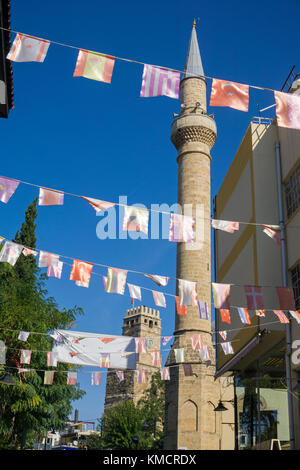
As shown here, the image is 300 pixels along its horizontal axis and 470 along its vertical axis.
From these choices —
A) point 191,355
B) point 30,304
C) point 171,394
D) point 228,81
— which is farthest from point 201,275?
point 228,81

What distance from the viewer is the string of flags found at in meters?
9.46

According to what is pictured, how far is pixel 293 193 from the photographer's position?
1480 cm

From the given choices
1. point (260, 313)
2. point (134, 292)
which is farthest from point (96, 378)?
point (260, 313)

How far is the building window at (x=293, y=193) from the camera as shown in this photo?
47.6 ft

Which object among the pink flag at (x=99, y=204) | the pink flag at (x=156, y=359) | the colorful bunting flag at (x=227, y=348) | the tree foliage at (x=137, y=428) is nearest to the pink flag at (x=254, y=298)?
the colorful bunting flag at (x=227, y=348)

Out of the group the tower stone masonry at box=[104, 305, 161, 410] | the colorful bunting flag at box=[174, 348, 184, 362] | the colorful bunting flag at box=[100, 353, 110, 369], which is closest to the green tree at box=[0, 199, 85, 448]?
the colorful bunting flag at box=[100, 353, 110, 369]

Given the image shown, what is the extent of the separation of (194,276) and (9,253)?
17.2 m

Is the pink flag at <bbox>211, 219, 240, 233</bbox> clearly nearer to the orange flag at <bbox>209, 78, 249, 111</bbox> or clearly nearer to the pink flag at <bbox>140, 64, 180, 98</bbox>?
the orange flag at <bbox>209, 78, 249, 111</bbox>

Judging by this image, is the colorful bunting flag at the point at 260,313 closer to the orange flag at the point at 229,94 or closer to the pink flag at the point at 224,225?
the pink flag at the point at 224,225

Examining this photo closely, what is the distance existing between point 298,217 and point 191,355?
52.9ft

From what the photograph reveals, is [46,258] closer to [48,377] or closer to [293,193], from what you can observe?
[293,193]

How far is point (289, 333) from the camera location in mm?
13750

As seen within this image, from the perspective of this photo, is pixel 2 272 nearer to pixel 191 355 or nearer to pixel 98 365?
pixel 98 365

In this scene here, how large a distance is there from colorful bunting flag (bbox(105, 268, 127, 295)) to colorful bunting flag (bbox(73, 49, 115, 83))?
17.5 feet
